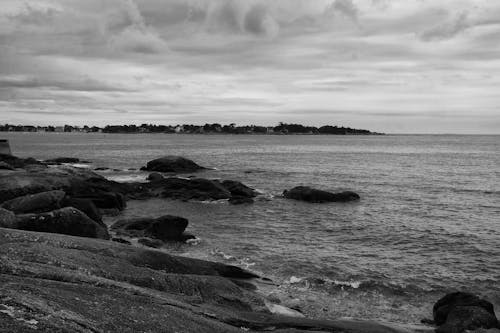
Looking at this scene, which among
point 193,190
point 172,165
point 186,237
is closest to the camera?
point 186,237

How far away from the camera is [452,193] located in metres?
49.2

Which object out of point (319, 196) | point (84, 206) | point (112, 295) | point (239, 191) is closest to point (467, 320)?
point (112, 295)

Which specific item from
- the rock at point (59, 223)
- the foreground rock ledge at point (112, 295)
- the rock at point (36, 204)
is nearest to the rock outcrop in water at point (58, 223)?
the rock at point (59, 223)

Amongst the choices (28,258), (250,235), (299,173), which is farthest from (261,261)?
(299,173)

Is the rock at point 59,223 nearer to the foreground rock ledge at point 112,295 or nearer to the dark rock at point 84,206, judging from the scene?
the foreground rock ledge at point 112,295

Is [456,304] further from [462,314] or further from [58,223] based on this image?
[58,223]

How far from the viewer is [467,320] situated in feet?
46.3

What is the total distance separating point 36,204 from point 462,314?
19.2 m

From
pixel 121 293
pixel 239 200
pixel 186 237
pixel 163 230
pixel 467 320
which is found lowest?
pixel 239 200

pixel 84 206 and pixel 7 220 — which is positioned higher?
pixel 7 220

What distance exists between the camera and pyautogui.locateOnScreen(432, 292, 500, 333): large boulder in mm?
14008

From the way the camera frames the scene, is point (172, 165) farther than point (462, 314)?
Yes

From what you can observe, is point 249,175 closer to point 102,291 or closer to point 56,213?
point 56,213

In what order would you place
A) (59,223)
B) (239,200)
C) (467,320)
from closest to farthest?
(467,320)
(59,223)
(239,200)
